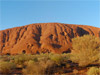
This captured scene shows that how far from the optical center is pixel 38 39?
37094 millimetres

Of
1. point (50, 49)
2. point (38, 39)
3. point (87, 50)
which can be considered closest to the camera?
point (87, 50)

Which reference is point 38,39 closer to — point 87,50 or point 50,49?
point 50,49

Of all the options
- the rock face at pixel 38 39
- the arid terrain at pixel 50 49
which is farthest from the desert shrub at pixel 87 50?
the rock face at pixel 38 39

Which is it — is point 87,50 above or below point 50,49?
below

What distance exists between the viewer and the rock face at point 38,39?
111ft

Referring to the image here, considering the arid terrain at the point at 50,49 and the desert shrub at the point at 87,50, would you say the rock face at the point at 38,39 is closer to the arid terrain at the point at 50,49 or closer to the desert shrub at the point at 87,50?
the arid terrain at the point at 50,49

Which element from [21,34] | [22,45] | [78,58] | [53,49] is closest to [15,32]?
[21,34]

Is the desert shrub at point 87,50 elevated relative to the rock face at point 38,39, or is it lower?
lower

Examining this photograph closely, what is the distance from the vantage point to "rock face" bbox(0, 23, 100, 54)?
33812mm

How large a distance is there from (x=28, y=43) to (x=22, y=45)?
1.63 m

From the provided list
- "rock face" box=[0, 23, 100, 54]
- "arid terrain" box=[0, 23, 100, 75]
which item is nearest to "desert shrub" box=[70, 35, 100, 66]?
"arid terrain" box=[0, 23, 100, 75]

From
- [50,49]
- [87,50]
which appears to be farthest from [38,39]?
[87,50]

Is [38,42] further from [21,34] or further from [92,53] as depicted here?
[92,53]

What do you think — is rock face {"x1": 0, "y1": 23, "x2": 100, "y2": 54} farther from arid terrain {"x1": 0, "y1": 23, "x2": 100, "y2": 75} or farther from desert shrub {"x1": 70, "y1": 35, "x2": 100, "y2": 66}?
desert shrub {"x1": 70, "y1": 35, "x2": 100, "y2": 66}
